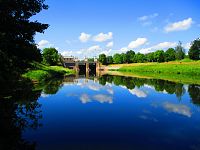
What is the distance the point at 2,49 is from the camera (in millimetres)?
22531

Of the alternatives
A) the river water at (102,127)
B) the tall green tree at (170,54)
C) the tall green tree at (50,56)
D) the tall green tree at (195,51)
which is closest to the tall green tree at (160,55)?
the tall green tree at (170,54)

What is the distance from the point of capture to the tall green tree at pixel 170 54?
178 metres

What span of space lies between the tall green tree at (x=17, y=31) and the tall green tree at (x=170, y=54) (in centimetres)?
15911

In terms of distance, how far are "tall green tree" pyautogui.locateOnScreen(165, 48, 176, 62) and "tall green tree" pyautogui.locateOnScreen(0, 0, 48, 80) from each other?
522 ft

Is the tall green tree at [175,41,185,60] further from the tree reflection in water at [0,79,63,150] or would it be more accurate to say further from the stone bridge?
the tree reflection in water at [0,79,63,150]

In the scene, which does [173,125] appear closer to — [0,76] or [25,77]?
[0,76]

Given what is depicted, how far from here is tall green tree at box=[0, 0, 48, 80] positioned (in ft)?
74.7

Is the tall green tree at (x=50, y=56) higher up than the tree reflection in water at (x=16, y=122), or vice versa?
the tall green tree at (x=50, y=56)

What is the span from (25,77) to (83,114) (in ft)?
109

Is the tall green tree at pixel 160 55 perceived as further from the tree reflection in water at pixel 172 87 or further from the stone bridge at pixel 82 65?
the tree reflection in water at pixel 172 87

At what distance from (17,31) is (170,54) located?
165 metres

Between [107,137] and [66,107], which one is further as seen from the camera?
[66,107]

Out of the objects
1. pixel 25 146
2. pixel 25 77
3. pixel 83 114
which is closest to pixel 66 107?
pixel 83 114

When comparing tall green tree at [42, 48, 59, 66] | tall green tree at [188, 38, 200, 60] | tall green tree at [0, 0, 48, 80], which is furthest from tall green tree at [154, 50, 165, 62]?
tall green tree at [0, 0, 48, 80]
